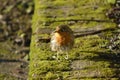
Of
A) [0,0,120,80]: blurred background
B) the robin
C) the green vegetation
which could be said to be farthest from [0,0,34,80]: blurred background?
the robin

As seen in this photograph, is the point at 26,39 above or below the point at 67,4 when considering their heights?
below

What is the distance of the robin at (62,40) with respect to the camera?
520 cm

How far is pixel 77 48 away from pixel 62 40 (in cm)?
33

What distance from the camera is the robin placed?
17.0 ft

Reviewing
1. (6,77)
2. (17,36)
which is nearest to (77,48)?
(6,77)

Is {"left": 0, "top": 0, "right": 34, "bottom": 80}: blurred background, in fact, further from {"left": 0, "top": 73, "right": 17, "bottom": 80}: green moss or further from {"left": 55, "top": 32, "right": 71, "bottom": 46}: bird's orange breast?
{"left": 55, "top": 32, "right": 71, "bottom": 46}: bird's orange breast

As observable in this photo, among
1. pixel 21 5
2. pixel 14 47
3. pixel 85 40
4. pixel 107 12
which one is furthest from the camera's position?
pixel 21 5

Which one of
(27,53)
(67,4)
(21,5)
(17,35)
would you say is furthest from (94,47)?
(21,5)

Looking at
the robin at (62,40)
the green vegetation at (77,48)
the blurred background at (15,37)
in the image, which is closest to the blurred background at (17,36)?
the blurred background at (15,37)

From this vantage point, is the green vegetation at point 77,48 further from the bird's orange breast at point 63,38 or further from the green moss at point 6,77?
the green moss at point 6,77

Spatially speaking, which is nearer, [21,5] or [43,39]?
[43,39]

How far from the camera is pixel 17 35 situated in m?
8.03

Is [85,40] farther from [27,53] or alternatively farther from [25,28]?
[25,28]

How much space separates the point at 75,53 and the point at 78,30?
0.73m
